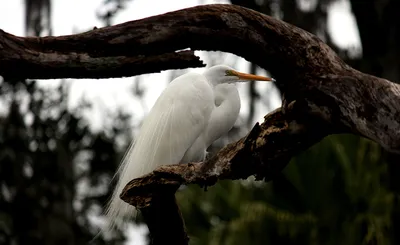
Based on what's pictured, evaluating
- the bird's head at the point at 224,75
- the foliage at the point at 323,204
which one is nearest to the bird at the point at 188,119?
the bird's head at the point at 224,75

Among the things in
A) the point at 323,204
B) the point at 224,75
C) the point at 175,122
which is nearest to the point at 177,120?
the point at 175,122

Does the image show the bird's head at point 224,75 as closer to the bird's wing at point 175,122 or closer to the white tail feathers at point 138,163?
the bird's wing at point 175,122

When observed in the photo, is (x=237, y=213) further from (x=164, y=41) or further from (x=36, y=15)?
(x=164, y=41)

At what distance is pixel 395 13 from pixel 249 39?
427 centimetres

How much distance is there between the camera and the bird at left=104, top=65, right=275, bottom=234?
Result: 329 centimetres

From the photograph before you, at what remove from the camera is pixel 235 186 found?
575 cm

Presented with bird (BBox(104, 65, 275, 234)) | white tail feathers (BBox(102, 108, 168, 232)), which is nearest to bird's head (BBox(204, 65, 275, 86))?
bird (BBox(104, 65, 275, 234))

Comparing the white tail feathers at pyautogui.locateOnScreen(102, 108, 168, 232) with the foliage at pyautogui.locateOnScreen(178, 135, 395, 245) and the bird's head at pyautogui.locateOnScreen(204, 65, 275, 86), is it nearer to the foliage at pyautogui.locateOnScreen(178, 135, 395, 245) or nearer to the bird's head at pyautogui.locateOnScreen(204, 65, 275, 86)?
the bird's head at pyautogui.locateOnScreen(204, 65, 275, 86)

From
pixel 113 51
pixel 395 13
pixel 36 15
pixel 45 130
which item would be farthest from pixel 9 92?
pixel 113 51

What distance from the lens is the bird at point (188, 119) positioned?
3293 mm

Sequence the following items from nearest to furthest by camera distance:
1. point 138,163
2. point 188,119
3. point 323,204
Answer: point 138,163, point 188,119, point 323,204

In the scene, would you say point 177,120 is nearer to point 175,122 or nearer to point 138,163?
point 175,122

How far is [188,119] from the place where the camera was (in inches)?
131

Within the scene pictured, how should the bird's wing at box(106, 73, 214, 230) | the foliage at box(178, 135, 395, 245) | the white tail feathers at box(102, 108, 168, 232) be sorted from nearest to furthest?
the white tail feathers at box(102, 108, 168, 232), the bird's wing at box(106, 73, 214, 230), the foliage at box(178, 135, 395, 245)
